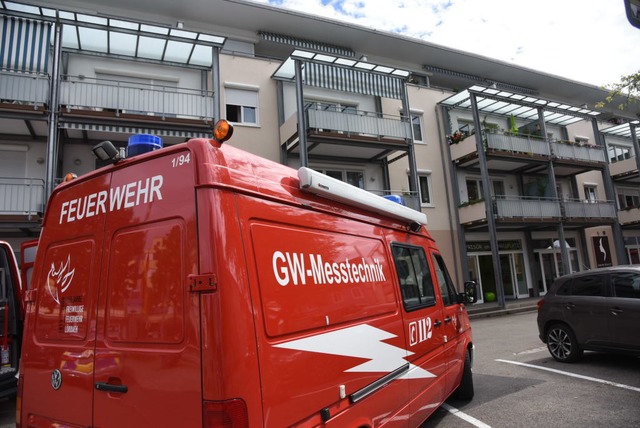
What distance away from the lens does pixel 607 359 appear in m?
7.06

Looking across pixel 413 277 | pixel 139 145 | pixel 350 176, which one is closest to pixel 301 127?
pixel 350 176

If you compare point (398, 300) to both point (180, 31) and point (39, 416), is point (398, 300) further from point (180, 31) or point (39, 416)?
point (180, 31)

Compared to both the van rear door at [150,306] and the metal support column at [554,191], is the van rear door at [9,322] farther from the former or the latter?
the metal support column at [554,191]

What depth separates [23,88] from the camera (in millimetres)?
11562

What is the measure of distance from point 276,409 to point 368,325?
1092 mm

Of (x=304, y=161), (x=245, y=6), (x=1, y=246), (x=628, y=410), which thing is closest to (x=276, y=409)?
(x=628, y=410)

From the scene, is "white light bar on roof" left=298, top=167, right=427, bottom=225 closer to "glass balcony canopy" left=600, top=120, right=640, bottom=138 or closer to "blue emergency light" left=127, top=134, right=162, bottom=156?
"blue emergency light" left=127, top=134, right=162, bottom=156

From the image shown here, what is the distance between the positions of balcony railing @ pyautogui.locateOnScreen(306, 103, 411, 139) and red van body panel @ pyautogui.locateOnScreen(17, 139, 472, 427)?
492 inches

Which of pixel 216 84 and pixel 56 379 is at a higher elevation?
pixel 216 84

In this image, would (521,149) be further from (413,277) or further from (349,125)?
(413,277)

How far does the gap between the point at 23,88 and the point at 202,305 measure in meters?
12.8

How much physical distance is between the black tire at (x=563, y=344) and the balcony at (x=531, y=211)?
1176 centimetres

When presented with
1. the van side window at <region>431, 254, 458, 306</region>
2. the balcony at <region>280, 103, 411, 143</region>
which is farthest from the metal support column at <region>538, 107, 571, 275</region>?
the van side window at <region>431, 254, 458, 306</region>

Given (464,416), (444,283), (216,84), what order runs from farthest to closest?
(216,84) → (444,283) → (464,416)
